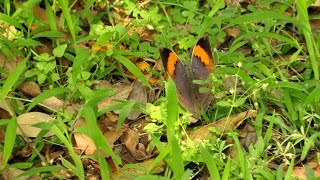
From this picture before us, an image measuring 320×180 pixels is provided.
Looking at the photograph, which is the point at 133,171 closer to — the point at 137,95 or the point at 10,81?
the point at 137,95

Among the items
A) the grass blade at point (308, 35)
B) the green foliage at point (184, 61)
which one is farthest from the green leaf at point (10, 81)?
the grass blade at point (308, 35)

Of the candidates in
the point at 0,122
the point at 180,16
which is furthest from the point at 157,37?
the point at 0,122

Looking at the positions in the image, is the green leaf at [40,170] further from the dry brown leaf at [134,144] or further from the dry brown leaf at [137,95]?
the dry brown leaf at [137,95]

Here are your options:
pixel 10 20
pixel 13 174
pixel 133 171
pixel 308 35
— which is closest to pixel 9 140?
pixel 13 174

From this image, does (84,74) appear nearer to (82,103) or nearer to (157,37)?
(82,103)

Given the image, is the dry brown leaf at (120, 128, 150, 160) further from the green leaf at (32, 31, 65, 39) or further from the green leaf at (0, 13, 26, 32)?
the green leaf at (0, 13, 26, 32)

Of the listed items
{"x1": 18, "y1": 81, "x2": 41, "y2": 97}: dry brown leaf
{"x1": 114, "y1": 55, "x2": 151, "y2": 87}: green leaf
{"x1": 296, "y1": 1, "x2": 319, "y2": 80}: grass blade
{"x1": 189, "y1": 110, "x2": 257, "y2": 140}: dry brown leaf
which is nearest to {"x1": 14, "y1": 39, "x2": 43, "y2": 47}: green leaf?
{"x1": 18, "y1": 81, "x2": 41, "y2": 97}: dry brown leaf
